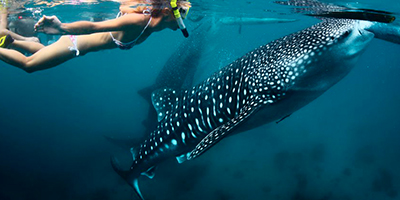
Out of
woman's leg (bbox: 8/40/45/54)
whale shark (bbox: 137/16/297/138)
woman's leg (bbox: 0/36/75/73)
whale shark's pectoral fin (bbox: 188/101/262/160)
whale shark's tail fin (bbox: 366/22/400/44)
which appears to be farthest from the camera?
whale shark (bbox: 137/16/297/138)

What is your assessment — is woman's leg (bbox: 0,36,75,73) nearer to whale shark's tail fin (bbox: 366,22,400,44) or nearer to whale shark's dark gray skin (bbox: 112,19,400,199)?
whale shark's dark gray skin (bbox: 112,19,400,199)

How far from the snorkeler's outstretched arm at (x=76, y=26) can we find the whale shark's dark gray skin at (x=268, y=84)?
171cm

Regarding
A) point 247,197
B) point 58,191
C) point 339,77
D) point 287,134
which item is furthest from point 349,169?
point 58,191

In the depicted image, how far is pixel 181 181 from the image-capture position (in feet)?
26.0

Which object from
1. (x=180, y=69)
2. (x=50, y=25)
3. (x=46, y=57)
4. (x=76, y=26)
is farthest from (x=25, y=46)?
(x=180, y=69)

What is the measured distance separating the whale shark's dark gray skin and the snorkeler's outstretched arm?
1.71m

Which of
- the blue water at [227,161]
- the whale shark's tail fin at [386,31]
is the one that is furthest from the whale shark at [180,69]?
the whale shark's tail fin at [386,31]

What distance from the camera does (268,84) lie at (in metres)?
3.19

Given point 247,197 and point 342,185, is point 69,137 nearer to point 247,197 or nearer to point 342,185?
point 247,197

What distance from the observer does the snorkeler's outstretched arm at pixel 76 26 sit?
3468 millimetres

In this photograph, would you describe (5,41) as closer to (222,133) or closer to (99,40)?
(99,40)

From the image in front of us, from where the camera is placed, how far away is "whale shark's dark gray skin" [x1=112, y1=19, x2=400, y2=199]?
9.61 ft

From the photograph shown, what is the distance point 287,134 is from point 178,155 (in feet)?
31.4

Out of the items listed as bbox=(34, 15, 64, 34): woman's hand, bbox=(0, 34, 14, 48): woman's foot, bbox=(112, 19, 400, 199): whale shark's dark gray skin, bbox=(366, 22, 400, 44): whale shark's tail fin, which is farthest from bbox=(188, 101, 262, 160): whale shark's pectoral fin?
bbox=(0, 34, 14, 48): woman's foot
